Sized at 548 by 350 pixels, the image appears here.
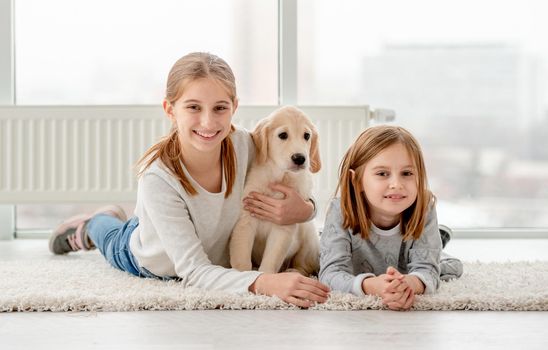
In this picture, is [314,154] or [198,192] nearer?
[198,192]

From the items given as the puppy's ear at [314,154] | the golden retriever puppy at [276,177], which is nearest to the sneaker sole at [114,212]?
the golden retriever puppy at [276,177]

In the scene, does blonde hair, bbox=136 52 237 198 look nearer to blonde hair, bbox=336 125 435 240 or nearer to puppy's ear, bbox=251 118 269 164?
puppy's ear, bbox=251 118 269 164

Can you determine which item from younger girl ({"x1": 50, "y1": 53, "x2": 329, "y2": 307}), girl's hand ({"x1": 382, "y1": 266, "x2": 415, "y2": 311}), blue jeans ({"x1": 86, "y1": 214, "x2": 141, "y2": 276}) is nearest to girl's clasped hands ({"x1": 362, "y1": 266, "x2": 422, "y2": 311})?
girl's hand ({"x1": 382, "y1": 266, "x2": 415, "y2": 311})

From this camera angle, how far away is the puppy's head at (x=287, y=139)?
2102mm

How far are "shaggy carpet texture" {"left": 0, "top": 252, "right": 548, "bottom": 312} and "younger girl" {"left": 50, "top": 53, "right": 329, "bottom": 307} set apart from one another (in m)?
0.07

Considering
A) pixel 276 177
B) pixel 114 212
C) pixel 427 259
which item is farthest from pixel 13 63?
pixel 427 259

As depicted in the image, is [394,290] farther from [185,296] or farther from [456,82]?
[456,82]

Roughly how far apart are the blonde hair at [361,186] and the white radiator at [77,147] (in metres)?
1.41

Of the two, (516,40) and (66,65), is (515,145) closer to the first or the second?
(516,40)

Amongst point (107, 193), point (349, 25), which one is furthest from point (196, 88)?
point (349, 25)

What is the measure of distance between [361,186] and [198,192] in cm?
46

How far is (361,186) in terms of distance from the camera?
6.70 feet

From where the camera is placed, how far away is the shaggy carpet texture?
183 cm

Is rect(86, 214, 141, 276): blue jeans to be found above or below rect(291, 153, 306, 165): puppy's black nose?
below
